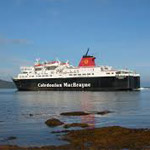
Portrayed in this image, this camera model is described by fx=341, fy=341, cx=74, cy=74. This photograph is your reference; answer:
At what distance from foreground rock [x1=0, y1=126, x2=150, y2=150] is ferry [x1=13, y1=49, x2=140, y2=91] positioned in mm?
84901

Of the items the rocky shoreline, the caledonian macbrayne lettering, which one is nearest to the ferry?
A: the caledonian macbrayne lettering

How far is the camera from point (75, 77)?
→ 11306 cm

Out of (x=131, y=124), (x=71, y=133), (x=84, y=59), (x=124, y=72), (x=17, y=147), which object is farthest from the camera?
(x=84, y=59)

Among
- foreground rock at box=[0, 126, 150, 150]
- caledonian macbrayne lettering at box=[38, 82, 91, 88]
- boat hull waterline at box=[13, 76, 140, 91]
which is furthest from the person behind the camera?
caledonian macbrayne lettering at box=[38, 82, 91, 88]

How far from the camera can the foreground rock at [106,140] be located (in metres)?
17.3

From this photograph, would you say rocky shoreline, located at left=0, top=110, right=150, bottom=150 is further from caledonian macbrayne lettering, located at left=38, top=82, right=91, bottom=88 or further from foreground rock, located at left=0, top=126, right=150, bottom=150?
caledonian macbrayne lettering, located at left=38, top=82, right=91, bottom=88

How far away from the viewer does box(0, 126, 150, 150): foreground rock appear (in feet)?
56.8

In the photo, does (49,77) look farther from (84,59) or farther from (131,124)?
(131,124)

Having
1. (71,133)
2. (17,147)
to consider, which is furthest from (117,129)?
(17,147)

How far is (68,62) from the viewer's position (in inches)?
4769

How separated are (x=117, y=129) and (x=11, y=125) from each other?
30.6ft

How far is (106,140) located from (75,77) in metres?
93.9

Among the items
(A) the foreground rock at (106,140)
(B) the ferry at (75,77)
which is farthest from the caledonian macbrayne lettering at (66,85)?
(A) the foreground rock at (106,140)

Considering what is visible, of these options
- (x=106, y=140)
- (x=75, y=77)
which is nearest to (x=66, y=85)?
(x=75, y=77)
